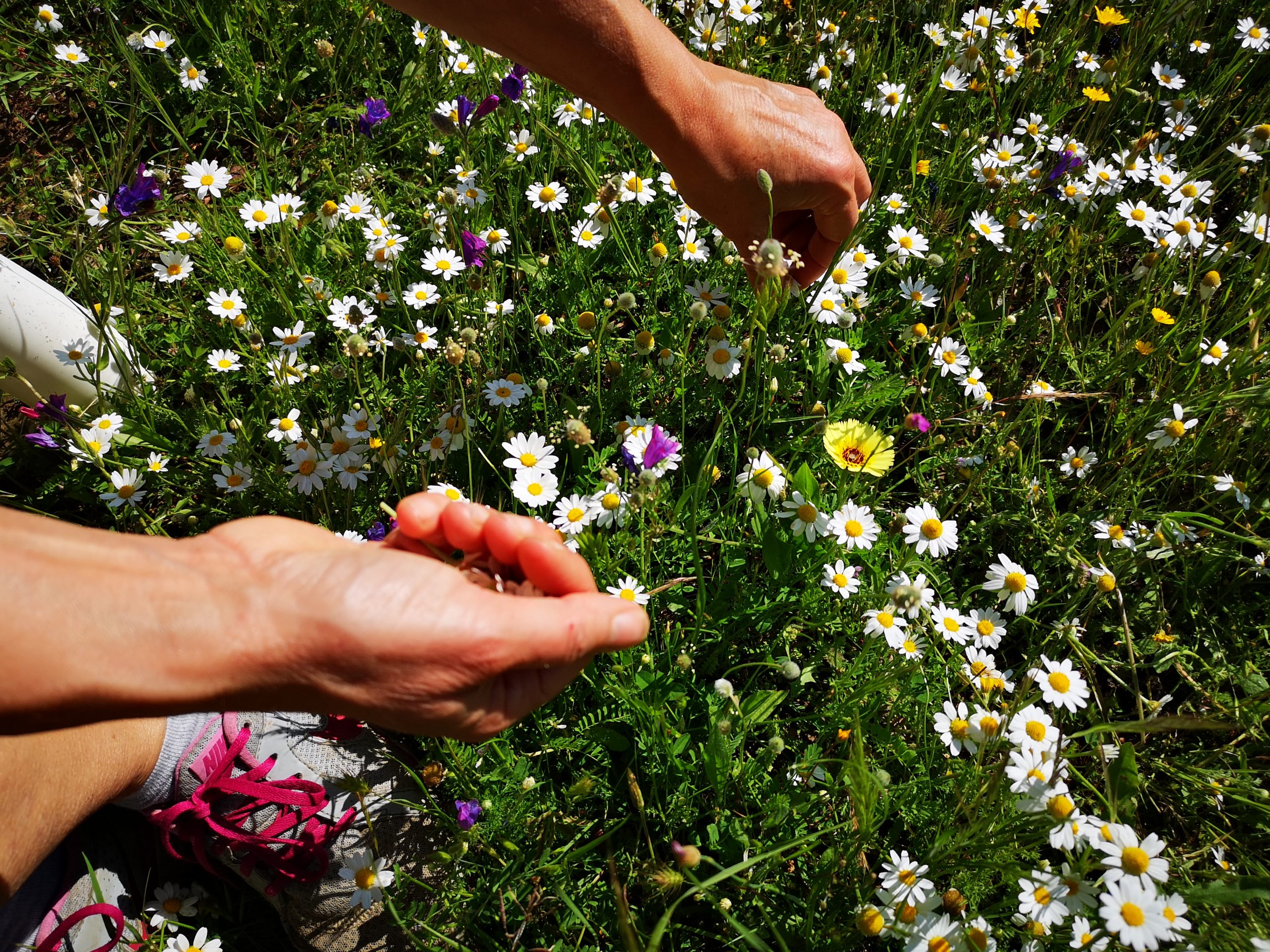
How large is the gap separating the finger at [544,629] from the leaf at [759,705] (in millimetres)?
535

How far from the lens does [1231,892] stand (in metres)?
1.14

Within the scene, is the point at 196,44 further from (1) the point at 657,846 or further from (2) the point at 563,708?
(1) the point at 657,846

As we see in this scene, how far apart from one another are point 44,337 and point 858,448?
2.09 metres

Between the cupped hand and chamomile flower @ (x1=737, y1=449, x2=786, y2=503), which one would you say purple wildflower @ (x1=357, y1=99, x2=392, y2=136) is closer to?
chamomile flower @ (x1=737, y1=449, x2=786, y2=503)

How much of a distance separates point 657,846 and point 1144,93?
2.83 metres

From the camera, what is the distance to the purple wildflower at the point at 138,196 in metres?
2.05

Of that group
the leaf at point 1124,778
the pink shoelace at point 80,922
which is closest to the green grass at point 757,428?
the leaf at point 1124,778

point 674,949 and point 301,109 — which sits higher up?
point 301,109

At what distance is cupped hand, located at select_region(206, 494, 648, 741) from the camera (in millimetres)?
909

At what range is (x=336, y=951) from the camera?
159 cm

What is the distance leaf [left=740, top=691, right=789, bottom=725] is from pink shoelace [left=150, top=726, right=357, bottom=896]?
0.84 metres

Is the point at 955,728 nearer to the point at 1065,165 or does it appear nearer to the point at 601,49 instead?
the point at 601,49

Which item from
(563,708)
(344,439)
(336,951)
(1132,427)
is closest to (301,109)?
(344,439)

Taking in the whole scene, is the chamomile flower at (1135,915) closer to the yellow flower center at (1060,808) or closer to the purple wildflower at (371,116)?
the yellow flower center at (1060,808)
